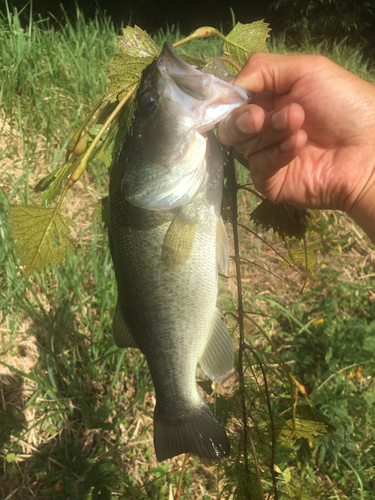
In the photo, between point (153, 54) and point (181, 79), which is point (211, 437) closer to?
point (181, 79)

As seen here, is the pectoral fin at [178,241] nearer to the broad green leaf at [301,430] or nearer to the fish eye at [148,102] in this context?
the fish eye at [148,102]

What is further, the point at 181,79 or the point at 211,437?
the point at 211,437

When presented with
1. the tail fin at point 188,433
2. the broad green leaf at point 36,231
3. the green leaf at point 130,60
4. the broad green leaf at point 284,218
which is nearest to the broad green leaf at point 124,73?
the green leaf at point 130,60

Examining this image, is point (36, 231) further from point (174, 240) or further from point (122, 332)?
point (122, 332)

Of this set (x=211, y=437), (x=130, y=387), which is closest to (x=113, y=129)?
(x=211, y=437)

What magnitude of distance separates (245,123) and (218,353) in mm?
928

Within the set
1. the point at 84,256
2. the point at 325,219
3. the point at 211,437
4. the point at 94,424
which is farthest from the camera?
the point at 325,219

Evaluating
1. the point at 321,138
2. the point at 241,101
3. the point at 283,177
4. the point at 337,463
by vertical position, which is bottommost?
the point at 337,463

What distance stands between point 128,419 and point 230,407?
1.38 meters

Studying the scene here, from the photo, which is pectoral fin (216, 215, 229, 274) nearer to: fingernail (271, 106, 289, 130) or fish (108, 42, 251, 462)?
fish (108, 42, 251, 462)

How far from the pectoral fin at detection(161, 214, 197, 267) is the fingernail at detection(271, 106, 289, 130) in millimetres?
457

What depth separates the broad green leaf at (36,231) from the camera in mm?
1114

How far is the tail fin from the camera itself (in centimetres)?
139

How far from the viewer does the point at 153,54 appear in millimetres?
1188
